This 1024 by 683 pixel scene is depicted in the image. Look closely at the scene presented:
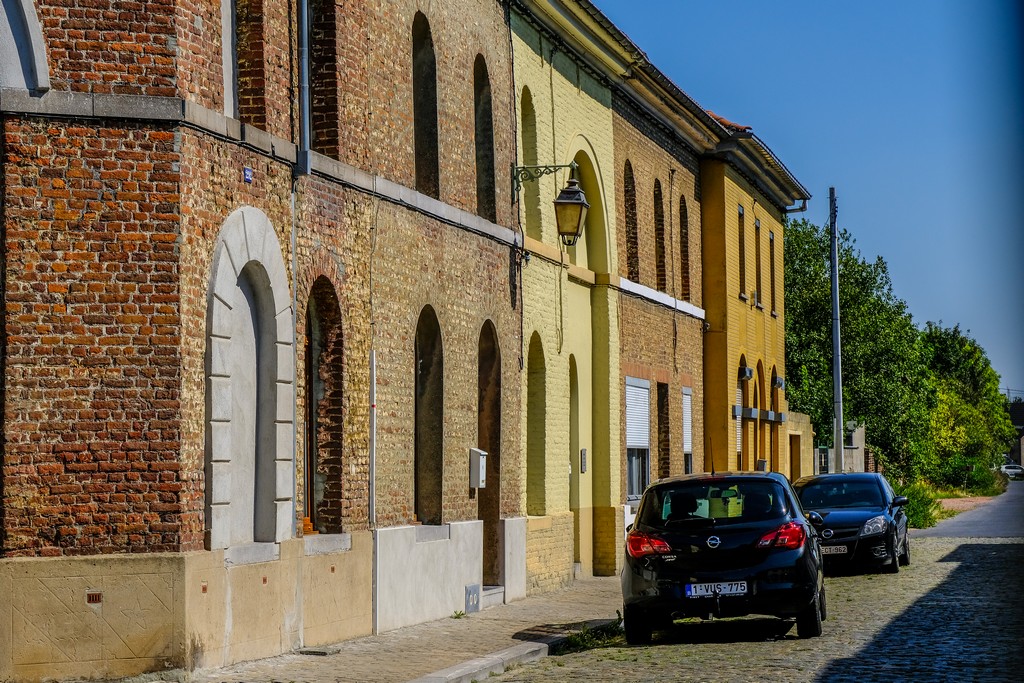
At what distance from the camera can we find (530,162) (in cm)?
2256

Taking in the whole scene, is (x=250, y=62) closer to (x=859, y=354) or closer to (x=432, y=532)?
(x=432, y=532)

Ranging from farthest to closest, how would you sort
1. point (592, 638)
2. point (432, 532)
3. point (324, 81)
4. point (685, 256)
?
point (685, 256), point (432, 532), point (592, 638), point (324, 81)

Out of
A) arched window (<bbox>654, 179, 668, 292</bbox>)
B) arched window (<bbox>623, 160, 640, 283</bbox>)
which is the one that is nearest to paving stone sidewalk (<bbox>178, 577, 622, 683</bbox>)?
arched window (<bbox>623, 160, 640, 283</bbox>)

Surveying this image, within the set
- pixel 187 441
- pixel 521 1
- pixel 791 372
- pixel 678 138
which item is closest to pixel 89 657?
pixel 187 441

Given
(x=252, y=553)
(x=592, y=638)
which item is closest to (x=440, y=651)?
(x=252, y=553)

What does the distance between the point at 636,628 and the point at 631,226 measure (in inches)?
555

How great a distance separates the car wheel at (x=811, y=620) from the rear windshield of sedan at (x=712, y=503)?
2.78 ft

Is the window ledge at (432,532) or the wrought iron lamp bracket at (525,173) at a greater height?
the wrought iron lamp bracket at (525,173)

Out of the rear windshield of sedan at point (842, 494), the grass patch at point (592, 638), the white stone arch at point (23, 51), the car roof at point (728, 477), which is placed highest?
the white stone arch at point (23, 51)

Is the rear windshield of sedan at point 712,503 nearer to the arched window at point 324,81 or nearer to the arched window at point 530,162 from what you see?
the arched window at point 324,81

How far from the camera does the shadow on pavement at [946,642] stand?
482 inches

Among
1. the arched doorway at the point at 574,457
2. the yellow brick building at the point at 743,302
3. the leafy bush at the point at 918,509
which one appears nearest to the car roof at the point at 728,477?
the arched doorway at the point at 574,457

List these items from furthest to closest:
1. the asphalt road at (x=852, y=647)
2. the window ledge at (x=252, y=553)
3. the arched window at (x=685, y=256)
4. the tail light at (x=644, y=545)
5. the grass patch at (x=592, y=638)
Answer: the arched window at (x=685, y=256) → the grass patch at (x=592, y=638) → the tail light at (x=644, y=545) → the window ledge at (x=252, y=553) → the asphalt road at (x=852, y=647)

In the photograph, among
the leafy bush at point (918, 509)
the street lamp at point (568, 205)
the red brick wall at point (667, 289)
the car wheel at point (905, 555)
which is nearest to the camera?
the street lamp at point (568, 205)
